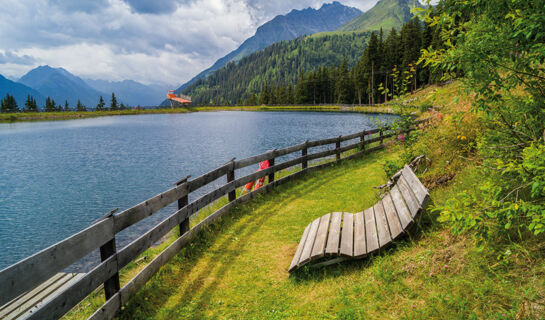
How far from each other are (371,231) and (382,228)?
225 mm

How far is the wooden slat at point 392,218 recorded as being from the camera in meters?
4.83

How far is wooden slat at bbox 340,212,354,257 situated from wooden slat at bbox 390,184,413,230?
93cm

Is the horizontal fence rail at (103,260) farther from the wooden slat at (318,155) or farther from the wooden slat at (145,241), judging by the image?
the wooden slat at (318,155)

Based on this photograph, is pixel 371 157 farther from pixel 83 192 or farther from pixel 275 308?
pixel 83 192

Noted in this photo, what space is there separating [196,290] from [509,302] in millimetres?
4549

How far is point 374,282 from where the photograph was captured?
445 centimetres

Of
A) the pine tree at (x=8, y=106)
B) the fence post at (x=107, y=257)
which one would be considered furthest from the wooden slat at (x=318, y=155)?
the pine tree at (x=8, y=106)

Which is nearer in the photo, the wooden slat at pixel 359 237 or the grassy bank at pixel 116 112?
the wooden slat at pixel 359 237

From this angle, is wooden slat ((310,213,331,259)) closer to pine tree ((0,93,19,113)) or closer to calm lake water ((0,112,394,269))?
calm lake water ((0,112,394,269))

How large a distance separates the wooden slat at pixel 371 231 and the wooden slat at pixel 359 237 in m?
0.06

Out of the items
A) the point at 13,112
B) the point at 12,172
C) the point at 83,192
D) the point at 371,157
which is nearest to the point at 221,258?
the point at 371,157

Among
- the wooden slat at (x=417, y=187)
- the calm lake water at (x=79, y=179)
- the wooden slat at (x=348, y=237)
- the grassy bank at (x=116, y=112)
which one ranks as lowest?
the calm lake water at (x=79, y=179)

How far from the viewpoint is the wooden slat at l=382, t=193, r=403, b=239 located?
15.9 feet

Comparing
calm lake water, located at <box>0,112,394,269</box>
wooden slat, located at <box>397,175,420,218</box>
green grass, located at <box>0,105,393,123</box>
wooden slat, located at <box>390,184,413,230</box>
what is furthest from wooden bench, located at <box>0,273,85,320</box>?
green grass, located at <box>0,105,393,123</box>
